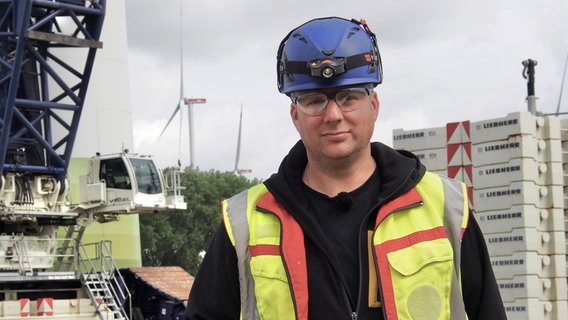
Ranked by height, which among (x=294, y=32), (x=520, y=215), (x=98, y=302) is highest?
(x=294, y=32)

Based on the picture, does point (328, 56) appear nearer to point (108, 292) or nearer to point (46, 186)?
point (108, 292)

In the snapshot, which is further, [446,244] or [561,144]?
[561,144]

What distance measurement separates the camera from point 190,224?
7575cm

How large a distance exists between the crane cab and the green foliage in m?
38.3

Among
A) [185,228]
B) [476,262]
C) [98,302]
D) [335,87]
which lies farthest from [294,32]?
[185,228]

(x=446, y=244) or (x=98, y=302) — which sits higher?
(x=446, y=244)

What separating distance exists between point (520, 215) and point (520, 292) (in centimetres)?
88

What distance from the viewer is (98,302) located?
29203 millimetres

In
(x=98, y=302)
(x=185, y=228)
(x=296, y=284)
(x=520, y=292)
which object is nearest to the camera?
(x=296, y=284)

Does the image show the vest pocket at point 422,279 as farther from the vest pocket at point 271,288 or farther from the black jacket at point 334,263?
the vest pocket at point 271,288

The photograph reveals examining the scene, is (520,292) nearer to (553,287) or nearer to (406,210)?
(553,287)

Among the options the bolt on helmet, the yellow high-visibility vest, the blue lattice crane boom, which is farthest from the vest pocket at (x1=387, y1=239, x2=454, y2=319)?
the blue lattice crane boom

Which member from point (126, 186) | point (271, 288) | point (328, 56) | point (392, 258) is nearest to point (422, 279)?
point (392, 258)

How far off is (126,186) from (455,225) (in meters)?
27.0
